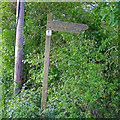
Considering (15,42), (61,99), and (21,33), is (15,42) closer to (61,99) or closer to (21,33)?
(21,33)

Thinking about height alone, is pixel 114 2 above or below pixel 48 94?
above

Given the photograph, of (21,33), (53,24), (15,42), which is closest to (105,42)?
(53,24)

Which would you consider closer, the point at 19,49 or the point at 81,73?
the point at 81,73

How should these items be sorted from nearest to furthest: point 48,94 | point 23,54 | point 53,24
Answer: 1. point 53,24
2. point 48,94
3. point 23,54

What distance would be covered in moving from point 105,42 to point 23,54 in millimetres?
1789

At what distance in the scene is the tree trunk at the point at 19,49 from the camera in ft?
10.00

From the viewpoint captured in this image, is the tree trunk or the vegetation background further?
the tree trunk

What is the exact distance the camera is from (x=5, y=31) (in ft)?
10.5

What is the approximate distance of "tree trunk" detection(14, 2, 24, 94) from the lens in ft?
10.00

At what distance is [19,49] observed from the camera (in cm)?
304

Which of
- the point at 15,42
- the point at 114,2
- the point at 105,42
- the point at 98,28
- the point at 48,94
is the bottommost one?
the point at 48,94

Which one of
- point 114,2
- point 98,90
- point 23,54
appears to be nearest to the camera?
point 114,2

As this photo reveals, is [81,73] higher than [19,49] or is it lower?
lower

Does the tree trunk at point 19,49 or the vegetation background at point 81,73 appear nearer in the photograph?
the vegetation background at point 81,73
